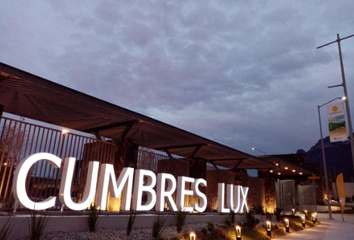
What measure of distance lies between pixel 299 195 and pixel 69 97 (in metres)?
29.7

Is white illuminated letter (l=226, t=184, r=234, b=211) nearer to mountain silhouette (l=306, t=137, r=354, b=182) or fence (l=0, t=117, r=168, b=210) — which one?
fence (l=0, t=117, r=168, b=210)

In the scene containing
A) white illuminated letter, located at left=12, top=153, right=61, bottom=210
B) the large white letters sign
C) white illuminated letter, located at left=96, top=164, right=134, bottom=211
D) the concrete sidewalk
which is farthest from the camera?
the concrete sidewalk

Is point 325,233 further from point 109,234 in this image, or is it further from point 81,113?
point 81,113

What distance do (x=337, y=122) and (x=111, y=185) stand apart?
1126 cm

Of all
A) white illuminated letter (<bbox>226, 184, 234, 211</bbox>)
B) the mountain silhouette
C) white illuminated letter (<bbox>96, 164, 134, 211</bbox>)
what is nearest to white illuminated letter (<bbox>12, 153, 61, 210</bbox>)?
white illuminated letter (<bbox>96, 164, 134, 211</bbox>)

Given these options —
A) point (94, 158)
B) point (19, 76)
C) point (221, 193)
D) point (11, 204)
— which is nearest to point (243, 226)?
point (221, 193)

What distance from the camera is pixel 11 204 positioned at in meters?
8.48

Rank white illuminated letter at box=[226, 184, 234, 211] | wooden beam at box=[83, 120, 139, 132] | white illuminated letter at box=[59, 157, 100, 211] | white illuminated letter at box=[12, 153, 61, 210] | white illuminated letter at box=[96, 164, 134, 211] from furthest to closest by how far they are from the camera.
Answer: white illuminated letter at box=[226, 184, 234, 211]
wooden beam at box=[83, 120, 139, 132]
white illuminated letter at box=[96, 164, 134, 211]
white illuminated letter at box=[59, 157, 100, 211]
white illuminated letter at box=[12, 153, 61, 210]

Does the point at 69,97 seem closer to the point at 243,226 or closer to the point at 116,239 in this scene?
the point at 116,239

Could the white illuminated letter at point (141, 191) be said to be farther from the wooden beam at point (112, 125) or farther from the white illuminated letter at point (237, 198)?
the white illuminated letter at point (237, 198)

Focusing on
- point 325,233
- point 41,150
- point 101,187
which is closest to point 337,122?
point 325,233

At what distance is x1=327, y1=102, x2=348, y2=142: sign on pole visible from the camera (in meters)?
13.5

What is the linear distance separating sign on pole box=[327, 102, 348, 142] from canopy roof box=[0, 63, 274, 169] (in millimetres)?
5161

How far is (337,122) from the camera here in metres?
13.9
